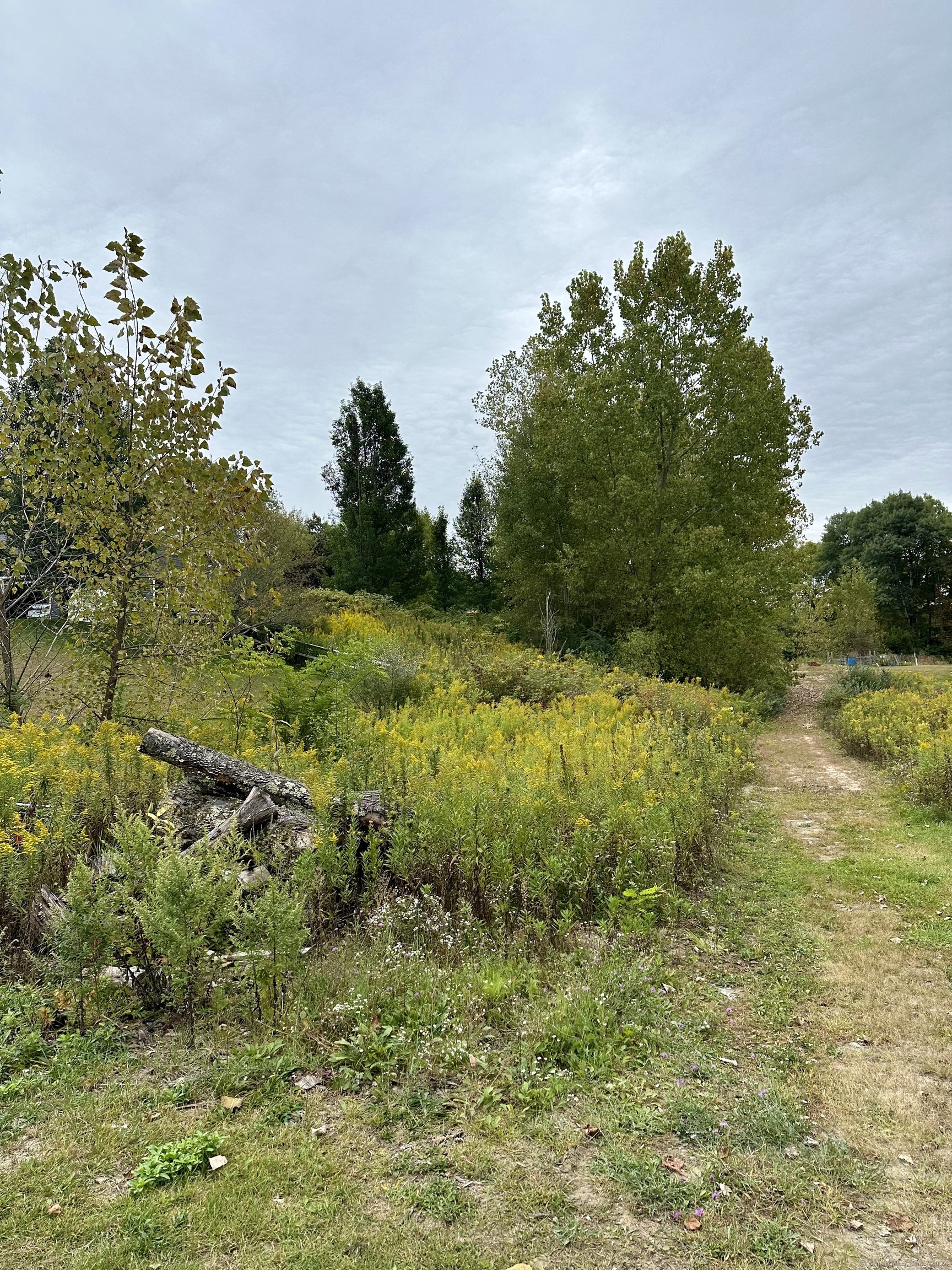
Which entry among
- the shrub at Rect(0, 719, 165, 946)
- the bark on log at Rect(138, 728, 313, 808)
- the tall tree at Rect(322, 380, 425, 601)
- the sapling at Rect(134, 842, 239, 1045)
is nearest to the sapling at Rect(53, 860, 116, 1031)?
the sapling at Rect(134, 842, 239, 1045)

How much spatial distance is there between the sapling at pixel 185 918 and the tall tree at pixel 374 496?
66.4 feet

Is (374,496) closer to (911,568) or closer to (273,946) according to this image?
(273,946)

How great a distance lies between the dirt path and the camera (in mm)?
2150

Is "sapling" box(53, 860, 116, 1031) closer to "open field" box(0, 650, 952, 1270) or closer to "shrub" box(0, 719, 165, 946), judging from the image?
"open field" box(0, 650, 952, 1270)

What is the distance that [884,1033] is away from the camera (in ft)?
10.7

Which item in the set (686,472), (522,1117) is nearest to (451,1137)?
(522,1117)

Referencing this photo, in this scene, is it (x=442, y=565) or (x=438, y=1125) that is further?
(x=442, y=565)

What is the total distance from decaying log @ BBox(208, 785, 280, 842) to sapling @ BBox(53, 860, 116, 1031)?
1144mm

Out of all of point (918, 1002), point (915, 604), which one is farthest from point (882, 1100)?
point (915, 604)

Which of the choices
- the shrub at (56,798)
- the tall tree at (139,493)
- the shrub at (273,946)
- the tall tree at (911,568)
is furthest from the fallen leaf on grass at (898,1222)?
the tall tree at (911,568)

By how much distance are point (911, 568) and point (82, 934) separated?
50241mm

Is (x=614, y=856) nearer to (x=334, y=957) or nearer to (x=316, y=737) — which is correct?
(x=334, y=957)

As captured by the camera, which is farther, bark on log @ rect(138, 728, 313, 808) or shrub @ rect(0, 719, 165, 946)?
bark on log @ rect(138, 728, 313, 808)

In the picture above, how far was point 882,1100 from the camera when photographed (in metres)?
2.75
